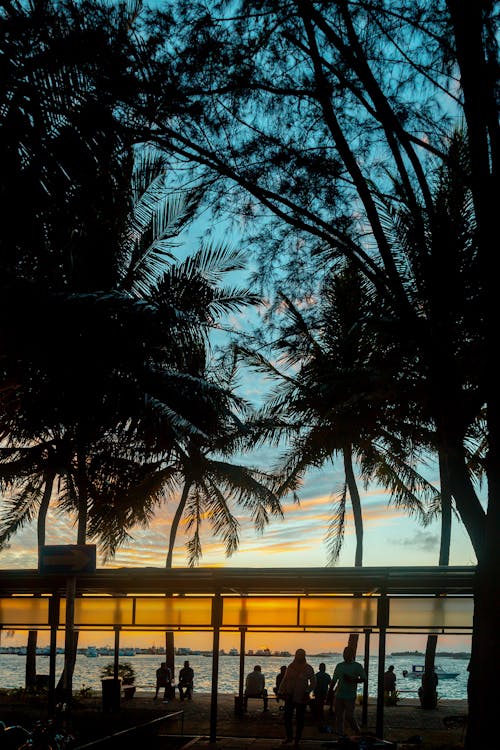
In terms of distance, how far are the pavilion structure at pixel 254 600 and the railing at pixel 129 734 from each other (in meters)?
1.11

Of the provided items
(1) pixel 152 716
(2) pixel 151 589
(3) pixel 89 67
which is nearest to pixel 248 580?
(2) pixel 151 589

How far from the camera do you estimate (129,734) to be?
47.3 feet

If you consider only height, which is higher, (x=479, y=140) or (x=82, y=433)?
(x=479, y=140)

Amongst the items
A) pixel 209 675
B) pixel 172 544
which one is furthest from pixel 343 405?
pixel 209 675

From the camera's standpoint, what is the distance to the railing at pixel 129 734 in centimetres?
1301

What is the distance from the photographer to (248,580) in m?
15.3

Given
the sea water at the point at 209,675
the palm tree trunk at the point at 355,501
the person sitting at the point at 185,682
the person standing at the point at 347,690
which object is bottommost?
the sea water at the point at 209,675

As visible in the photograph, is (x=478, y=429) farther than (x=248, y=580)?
Yes

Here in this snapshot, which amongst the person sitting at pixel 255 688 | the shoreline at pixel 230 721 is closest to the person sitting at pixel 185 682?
the shoreline at pixel 230 721

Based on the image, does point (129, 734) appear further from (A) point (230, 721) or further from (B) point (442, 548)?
(B) point (442, 548)

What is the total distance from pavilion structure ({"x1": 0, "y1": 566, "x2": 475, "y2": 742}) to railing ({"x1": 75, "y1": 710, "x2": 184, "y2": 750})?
111 centimetres

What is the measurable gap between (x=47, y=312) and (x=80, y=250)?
410 centimetres

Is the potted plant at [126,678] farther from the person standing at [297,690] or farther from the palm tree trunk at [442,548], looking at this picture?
the person standing at [297,690]

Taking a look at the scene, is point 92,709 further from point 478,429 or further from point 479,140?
point 479,140
